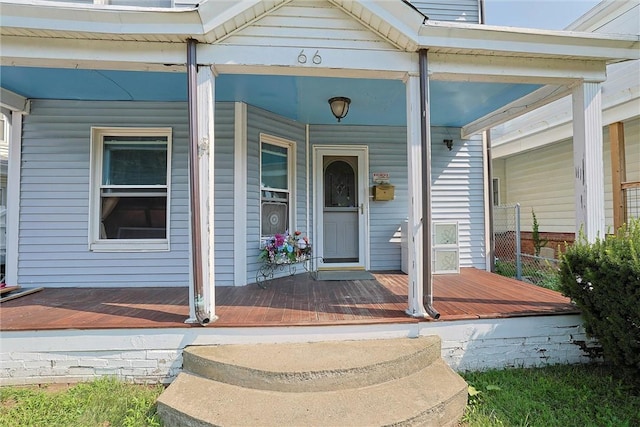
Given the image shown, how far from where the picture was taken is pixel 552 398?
7.66ft

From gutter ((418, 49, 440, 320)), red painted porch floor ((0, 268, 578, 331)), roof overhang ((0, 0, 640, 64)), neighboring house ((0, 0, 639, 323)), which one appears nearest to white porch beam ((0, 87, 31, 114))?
neighboring house ((0, 0, 639, 323))

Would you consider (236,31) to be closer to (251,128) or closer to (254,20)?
(254,20)

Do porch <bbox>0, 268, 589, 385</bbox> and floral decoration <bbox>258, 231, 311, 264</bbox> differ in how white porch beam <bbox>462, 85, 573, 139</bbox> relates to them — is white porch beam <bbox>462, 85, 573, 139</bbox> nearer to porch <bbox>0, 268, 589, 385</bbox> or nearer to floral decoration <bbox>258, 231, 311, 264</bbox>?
porch <bbox>0, 268, 589, 385</bbox>

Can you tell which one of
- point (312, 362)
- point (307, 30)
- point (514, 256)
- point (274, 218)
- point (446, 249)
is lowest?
point (312, 362)

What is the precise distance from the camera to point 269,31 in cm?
270

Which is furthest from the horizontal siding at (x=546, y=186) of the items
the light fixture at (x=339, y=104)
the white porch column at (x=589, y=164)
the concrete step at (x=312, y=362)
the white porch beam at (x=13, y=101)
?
the white porch beam at (x=13, y=101)

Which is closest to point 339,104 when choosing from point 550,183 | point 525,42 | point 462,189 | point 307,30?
point 307,30

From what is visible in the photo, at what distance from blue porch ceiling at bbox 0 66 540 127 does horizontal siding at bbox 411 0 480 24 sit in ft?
4.80

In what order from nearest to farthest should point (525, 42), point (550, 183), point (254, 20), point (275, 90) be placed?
point (254, 20) < point (525, 42) < point (275, 90) < point (550, 183)

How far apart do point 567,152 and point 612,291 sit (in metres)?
5.37

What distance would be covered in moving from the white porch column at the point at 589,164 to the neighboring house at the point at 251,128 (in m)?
0.02

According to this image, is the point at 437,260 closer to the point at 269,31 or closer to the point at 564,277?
the point at 564,277

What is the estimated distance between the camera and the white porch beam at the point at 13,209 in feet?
13.0

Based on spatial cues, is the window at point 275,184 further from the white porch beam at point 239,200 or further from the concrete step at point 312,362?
the concrete step at point 312,362
